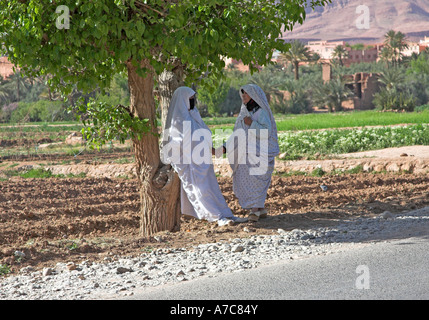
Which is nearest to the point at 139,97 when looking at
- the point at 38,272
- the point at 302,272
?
the point at 38,272

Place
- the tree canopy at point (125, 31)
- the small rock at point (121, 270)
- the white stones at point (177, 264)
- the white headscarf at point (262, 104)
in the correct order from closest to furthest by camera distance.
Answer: the white stones at point (177, 264), the small rock at point (121, 270), the tree canopy at point (125, 31), the white headscarf at point (262, 104)

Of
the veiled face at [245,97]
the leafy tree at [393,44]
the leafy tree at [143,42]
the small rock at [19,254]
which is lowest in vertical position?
the small rock at [19,254]

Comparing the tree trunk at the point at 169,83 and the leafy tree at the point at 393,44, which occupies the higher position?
the leafy tree at the point at 393,44

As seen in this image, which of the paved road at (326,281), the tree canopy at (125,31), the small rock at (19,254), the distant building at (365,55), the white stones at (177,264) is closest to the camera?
the paved road at (326,281)

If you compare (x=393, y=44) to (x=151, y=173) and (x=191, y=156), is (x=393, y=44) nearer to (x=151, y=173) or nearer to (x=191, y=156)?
(x=191, y=156)

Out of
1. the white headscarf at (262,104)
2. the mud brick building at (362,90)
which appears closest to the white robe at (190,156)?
the white headscarf at (262,104)

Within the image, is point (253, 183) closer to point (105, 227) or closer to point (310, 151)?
point (105, 227)

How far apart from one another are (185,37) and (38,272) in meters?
2.34

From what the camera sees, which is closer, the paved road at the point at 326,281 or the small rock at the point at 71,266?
the paved road at the point at 326,281

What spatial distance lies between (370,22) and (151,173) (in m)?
170

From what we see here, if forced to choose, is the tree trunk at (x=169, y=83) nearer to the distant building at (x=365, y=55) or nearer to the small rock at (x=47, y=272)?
the small rock at (x=47, y=272)

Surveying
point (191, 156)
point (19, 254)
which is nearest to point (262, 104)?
point (191, 156)

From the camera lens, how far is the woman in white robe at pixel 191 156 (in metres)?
6.12

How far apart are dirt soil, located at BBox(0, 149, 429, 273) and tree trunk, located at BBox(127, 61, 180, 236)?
0.24 m
